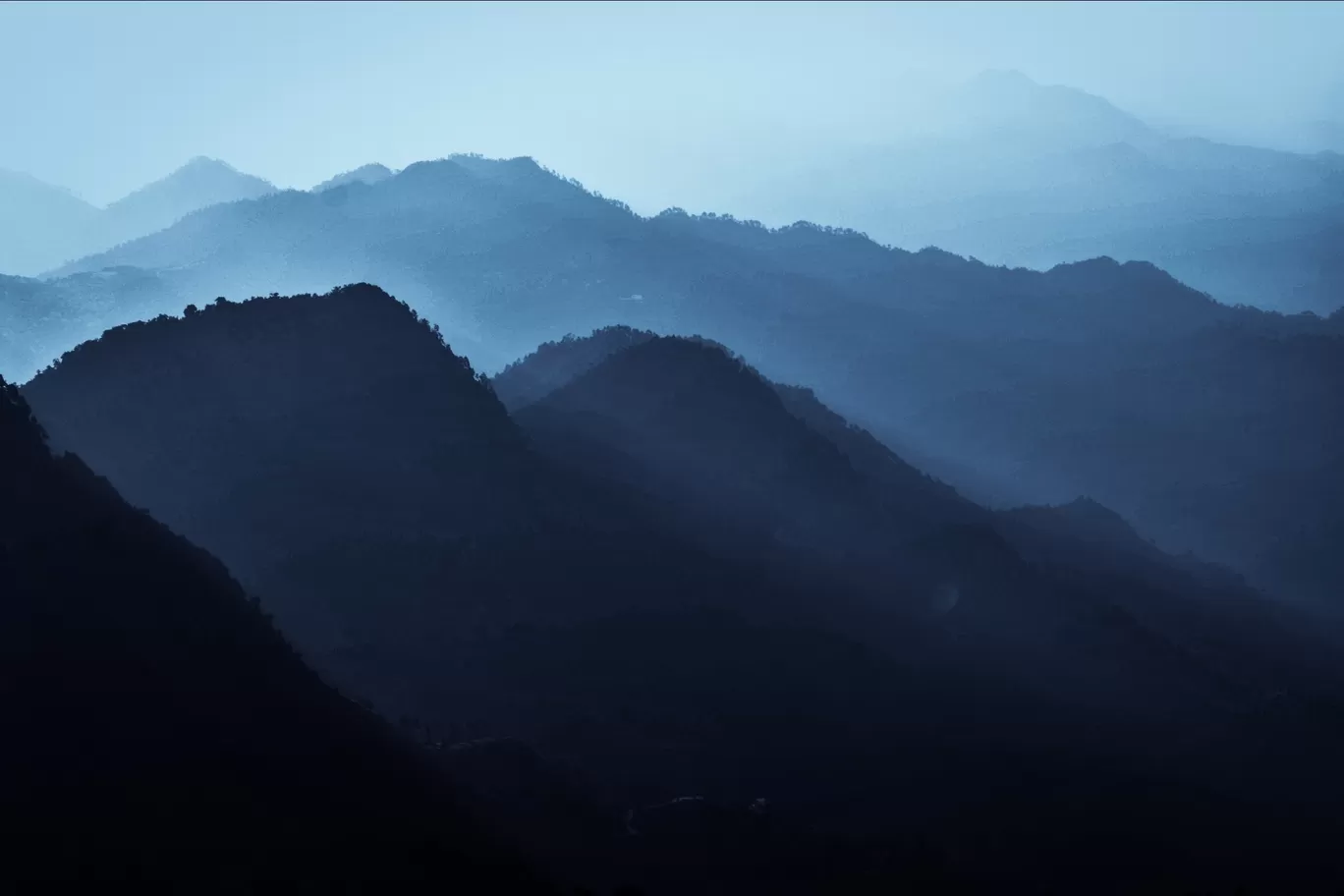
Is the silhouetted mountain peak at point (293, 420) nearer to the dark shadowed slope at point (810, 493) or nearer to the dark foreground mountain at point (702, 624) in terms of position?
the dark foreground mountain at point (702, 624)

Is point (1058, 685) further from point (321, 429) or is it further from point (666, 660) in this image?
point (321, 429)

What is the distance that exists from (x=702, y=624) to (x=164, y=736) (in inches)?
1864

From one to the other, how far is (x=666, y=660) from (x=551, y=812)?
2502cm

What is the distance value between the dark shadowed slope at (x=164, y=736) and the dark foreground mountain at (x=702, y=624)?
1184cm

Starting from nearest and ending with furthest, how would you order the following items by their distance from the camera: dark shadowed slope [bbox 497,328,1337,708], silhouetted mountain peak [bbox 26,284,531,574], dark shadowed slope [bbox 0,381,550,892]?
dark shadowed slope [bbox 0,381,550,892]
silhouetted mountain peak [bbox 26,284,531,574]
dark shadowed slope [bbox 497,328,1337,708]

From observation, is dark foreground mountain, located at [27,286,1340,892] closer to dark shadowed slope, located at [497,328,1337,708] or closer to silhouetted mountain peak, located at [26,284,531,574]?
silhouetted mountain peak, located at [26,284,531,574]

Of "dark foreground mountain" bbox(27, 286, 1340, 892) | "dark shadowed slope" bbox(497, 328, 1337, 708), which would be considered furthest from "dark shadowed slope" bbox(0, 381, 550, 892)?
"dark shadowed slope" bbox(497, 328, 1337, 708)

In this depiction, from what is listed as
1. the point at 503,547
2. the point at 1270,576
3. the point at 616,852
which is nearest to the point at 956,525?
the point at 503,547

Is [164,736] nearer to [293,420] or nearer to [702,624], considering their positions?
[702,624]

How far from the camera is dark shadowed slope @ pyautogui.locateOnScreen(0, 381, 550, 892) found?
50.8 metres

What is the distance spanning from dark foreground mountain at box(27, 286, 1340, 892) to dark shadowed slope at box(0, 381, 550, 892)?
466 inches

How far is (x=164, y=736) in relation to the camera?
2184 inches

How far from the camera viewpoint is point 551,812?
223 feet

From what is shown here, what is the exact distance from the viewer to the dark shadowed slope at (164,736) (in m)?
50.8
